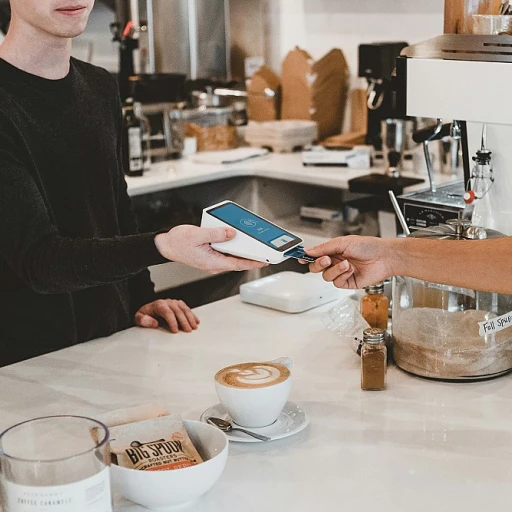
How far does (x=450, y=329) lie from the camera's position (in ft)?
5.45

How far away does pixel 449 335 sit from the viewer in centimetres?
165

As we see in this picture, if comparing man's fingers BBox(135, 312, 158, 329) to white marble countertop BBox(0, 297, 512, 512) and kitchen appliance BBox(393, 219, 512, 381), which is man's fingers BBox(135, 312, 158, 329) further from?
kitchen appliance BBox(393, 219, 512, 381)

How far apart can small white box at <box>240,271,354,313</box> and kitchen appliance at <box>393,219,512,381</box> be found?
34 cm

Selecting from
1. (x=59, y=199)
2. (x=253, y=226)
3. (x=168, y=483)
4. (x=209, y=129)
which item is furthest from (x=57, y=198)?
A: (x=209, y=129)

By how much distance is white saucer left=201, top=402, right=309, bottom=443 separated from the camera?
56.3 inches

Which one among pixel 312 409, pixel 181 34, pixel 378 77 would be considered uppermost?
pixel 181 34

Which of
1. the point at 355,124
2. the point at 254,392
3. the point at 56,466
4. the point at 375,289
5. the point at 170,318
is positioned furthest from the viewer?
the point at 355,124

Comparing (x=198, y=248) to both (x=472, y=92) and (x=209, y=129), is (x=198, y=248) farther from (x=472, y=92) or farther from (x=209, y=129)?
(x=209, y=129)

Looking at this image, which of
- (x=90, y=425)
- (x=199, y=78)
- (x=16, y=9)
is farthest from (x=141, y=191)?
(x=90, y=425)

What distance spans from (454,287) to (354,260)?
0.19 meters

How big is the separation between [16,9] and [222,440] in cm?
111

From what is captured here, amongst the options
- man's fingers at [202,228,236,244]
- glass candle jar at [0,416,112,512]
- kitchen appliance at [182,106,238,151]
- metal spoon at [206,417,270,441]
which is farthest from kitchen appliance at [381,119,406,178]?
glass candle jar at [0,416,112,512]

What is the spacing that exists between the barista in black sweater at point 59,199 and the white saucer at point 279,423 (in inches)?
12.0

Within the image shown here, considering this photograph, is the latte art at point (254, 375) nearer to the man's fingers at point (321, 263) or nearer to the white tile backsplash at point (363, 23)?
the man's fingers at point (321, 263)
